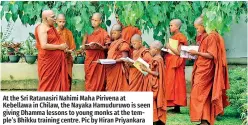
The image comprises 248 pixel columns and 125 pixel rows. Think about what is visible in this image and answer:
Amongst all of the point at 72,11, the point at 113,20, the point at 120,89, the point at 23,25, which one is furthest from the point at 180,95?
the point at 23,25

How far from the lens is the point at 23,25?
6523 mm

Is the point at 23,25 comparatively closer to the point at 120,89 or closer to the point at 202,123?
the point at 120,89

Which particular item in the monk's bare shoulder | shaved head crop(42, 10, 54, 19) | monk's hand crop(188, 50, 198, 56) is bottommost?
monk's hand crop(188, 50, 198, 56)

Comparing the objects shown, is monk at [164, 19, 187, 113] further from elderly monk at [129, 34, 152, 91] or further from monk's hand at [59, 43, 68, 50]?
monk's hand at [59, 43, 68, 50]

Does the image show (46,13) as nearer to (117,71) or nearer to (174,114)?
(117,71)

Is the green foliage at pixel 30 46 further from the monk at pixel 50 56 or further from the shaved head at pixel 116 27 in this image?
the shaved head at pixel 116 27

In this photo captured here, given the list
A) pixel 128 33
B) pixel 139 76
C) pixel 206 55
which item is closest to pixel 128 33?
pixel 128 33

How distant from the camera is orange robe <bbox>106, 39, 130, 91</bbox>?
639cm

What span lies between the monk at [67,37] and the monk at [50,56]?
7 cm

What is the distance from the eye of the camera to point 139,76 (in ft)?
21.0

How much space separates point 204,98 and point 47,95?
1.82 meters

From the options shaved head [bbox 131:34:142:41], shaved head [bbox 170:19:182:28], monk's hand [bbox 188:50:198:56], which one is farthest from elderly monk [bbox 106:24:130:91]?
monk's hand [bbox 188:50:198:56]

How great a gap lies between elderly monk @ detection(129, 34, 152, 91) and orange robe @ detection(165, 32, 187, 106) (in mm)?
286

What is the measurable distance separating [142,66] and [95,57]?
0.58 m
